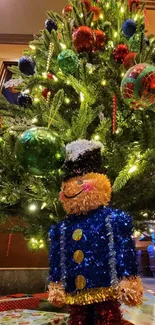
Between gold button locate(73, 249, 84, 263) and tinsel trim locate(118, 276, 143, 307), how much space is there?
98mm

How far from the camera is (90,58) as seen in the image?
3.74 ft

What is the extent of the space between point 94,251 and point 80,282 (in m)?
0.07

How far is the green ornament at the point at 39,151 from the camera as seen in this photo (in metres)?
0.55

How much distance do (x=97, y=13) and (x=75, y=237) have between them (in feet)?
3.49

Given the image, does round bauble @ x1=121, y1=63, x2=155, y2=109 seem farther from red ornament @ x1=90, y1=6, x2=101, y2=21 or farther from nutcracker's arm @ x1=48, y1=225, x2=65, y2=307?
red ornament @ x1=90, y1=6, x2=101, y2=21

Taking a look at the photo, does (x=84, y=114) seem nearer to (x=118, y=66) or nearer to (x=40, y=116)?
(x=40, y=116)

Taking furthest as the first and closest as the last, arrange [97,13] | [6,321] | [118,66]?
[97,13]
[118,66]
[6,321]

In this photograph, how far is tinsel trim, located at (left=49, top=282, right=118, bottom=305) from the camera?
21.4 inches

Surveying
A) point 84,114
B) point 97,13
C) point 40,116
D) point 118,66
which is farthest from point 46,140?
point 97,13

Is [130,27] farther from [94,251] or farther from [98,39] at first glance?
[94,251]

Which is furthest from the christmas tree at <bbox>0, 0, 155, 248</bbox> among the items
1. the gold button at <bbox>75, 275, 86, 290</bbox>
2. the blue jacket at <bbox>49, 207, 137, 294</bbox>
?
the gold button at <bbox>75, 275, 86, 290</bbox>

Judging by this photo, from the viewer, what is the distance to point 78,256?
59 centimetres

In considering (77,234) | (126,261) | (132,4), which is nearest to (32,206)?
(77,234)

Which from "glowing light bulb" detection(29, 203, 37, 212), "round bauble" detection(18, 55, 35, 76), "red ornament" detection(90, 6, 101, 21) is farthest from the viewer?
"red ornament" detection(90, 6, 101, 21)
